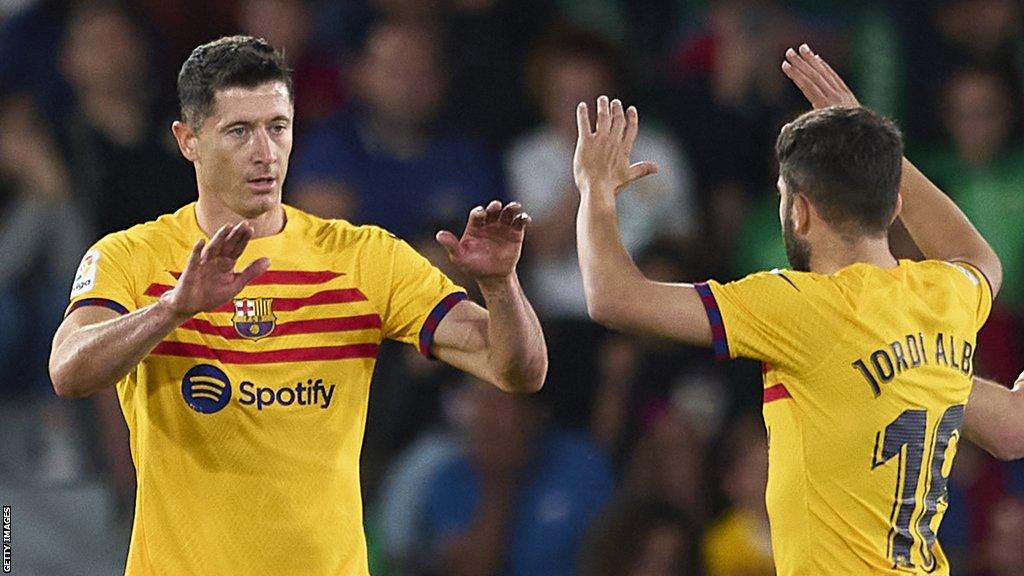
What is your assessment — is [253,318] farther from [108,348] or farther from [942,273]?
[942,273]

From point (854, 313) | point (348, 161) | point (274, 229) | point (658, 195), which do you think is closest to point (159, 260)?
point (274, 229)

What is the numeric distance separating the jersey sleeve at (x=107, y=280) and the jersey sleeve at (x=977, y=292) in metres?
2.00

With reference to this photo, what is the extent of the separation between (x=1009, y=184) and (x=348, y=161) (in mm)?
3056

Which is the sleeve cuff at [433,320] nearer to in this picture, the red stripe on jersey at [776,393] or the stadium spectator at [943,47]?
the red stripe on jersey at [776,393]

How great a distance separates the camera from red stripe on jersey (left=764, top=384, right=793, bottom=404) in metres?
3.72

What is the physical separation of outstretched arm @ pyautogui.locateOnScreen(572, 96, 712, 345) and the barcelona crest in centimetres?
85

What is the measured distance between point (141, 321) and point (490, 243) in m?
0.85

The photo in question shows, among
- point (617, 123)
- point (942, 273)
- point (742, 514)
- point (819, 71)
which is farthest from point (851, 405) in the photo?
point (742, 514)

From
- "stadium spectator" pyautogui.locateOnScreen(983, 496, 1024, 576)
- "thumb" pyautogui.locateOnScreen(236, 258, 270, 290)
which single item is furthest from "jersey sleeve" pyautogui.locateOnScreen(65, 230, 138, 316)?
"stadium spectator" pyautogui.locateOnScreen(983, 496, 1024, 576)

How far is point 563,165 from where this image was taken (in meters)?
7.81

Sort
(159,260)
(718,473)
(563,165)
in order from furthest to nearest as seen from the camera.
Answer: (563,165) → (718,473) → (159,260)

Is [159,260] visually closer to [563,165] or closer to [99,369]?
[99,369]

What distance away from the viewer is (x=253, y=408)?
4.08 m

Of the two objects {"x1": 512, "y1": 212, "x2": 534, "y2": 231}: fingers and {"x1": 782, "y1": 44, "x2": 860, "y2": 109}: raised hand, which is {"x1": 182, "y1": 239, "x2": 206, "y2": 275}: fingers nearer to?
{"x1": 512, "y1": 212, "x2": 534, "y2": 231}: fingers
